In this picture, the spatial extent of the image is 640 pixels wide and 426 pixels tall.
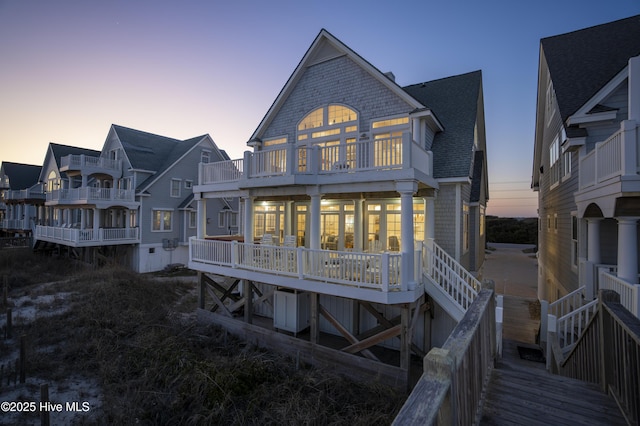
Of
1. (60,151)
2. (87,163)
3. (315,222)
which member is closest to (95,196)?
(87,163)

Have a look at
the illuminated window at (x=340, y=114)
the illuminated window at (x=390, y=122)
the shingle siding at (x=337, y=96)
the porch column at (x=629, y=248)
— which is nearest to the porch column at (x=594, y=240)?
the porch column at (x=629, y=248)

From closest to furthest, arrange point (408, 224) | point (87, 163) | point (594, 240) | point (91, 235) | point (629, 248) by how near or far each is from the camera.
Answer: point (629, 248), point (408, 224), point (594, 240), point (91, 235), point (87, 163)

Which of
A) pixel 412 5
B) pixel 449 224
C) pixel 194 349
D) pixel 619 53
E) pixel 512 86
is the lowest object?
pixel 194 349

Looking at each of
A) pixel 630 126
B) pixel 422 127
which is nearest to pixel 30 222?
pixel 422 127

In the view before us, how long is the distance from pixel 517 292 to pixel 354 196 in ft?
47.2

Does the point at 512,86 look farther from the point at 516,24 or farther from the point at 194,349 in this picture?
Result: the point at 194,349

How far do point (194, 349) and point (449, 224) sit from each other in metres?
9.67

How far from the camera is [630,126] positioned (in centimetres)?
581

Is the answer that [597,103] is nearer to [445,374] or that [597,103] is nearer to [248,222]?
[445,374]

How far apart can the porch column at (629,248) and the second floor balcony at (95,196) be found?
27.1 m

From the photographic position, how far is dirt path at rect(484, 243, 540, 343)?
1072cm

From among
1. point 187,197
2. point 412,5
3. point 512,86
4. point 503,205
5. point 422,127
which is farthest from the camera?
point 503,205

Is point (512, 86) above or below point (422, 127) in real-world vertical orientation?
above

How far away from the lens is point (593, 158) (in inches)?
308
